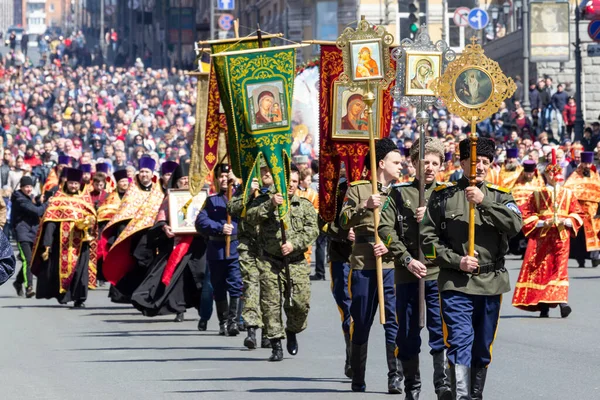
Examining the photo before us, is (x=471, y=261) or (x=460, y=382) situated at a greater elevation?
(x=471, y=261)

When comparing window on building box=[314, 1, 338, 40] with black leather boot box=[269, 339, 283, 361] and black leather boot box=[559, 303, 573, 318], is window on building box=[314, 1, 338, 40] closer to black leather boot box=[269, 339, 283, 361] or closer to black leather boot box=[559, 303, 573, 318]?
black leather boot box=[559, 303, 573, 318]

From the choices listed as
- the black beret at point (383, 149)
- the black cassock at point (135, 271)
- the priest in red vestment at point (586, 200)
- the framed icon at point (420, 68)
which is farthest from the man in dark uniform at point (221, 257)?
the priest in red vestment at point (586, 200)

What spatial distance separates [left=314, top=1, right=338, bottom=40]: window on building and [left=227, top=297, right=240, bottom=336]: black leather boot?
5411 centimetres

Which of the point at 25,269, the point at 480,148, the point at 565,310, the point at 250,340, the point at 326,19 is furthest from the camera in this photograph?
the point at 326,19

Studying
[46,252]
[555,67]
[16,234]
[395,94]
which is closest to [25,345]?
[395,94]

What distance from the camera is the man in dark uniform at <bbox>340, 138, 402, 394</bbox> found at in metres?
11.1

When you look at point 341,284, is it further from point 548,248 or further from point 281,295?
point 548,248

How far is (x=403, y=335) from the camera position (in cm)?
1038

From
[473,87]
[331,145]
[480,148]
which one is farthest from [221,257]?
[480,148]

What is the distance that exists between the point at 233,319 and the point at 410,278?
5.45 metres

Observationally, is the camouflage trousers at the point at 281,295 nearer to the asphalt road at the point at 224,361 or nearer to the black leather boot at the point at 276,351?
the black leather boot at the point at 276,351

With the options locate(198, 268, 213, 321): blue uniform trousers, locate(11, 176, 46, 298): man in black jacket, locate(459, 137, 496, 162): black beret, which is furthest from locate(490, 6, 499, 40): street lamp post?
locate(459, 137, 496, 162): black beret

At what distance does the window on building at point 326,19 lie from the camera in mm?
69312

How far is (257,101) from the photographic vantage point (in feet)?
44.9
